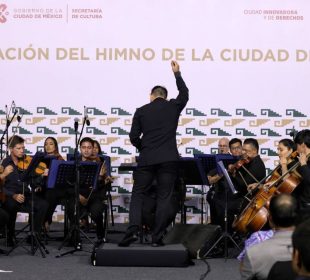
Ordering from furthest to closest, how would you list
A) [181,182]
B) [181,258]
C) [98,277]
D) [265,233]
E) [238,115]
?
[238,115] < [181,182] < [181,258] < [98,277] < [265,233]

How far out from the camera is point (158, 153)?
6383 millimetres

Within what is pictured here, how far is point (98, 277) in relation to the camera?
575cm

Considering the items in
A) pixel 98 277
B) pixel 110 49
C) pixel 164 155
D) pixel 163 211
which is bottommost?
pixel 98 277

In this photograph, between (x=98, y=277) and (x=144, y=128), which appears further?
(x=144, y=128)

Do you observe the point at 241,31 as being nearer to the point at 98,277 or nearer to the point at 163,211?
the point at 163,211

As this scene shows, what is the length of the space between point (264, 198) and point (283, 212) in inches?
122

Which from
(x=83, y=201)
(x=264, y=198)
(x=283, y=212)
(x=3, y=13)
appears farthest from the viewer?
(x=3, y=13)

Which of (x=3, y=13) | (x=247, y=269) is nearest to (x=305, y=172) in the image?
(x=247, y=269)

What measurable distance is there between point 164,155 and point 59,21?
12.4 feet

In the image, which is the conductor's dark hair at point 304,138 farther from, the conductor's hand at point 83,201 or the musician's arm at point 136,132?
the conductor's hand at point 83,201

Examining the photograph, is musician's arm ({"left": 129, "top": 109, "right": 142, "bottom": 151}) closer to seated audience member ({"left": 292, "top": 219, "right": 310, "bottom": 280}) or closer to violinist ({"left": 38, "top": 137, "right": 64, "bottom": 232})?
violinist ({"left": 38, "top": 137, "right": 64, "bottom": 232})

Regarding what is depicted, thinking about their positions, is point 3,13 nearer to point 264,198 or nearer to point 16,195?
point 16,195

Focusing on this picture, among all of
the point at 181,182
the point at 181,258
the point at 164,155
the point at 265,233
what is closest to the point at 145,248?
the point at 181,258

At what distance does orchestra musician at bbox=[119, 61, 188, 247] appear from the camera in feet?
21.0
